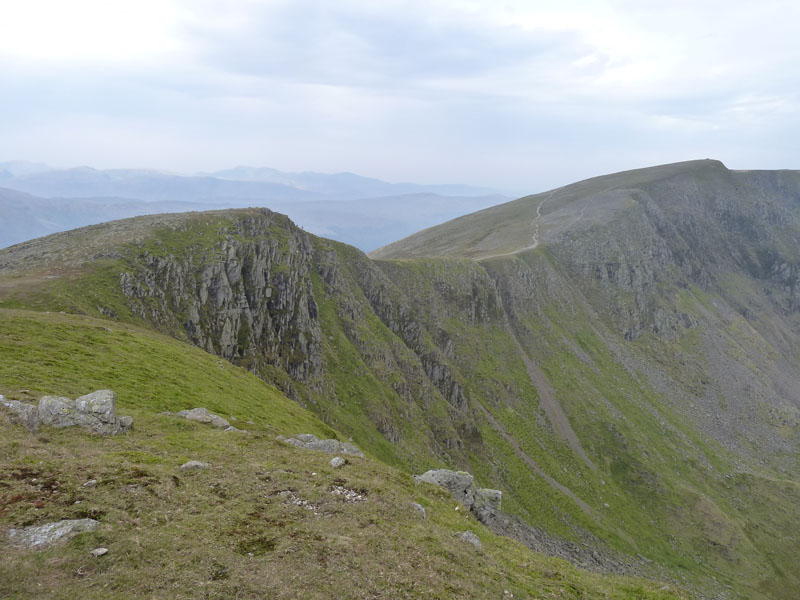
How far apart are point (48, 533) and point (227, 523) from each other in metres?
6.82

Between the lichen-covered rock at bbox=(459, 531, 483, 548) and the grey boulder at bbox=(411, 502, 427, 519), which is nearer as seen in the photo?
the lichen-covered rock at bbox=(459, 531, 483, 548)

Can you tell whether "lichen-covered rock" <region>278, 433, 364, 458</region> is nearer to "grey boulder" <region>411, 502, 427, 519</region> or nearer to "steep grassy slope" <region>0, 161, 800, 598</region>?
"grey boulder" <region>411, 502, 427, 519</region>

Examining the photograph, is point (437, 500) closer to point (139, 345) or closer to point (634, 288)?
point (139, 345)

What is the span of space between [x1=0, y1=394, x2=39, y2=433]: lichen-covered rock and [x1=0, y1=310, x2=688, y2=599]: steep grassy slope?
1.70 ft

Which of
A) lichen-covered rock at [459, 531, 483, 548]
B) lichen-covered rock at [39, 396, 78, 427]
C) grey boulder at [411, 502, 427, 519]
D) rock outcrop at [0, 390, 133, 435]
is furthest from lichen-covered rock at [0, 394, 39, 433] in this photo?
lichen-covered rock at [459, 531, 483, 548]

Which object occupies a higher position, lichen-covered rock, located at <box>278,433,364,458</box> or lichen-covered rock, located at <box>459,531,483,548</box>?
lichen-covered rock, located at <box>459,531,483,548</box>

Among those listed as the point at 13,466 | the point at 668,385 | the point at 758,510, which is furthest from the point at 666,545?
the point at 13,466

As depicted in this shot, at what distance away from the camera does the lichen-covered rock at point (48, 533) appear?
1541cm

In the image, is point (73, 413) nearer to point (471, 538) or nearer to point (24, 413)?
point (24, 413)

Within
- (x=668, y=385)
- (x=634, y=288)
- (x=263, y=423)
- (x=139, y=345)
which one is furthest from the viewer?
(x=634, y=288)

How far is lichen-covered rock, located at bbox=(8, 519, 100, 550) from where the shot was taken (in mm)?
15414

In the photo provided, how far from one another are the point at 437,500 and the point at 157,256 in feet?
207

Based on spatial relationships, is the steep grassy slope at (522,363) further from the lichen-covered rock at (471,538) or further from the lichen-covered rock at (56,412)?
the lichen-covered rock at (471,538)

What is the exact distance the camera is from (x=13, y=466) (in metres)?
18.9
